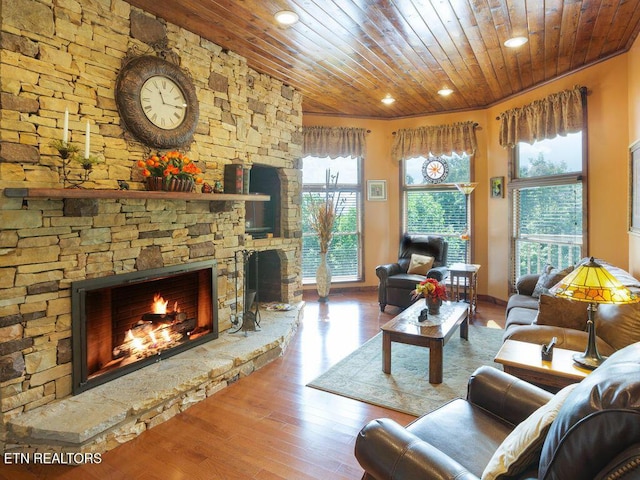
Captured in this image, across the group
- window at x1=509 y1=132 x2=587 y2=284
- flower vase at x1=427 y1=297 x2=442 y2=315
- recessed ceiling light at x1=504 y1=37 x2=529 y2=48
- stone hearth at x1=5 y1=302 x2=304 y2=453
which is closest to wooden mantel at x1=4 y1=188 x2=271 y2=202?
stone hearth at x1=5 y1=302 x2=304 y2=453

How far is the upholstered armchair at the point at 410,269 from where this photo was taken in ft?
17.5

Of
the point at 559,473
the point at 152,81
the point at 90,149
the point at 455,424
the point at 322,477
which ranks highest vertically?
the point at 152,81

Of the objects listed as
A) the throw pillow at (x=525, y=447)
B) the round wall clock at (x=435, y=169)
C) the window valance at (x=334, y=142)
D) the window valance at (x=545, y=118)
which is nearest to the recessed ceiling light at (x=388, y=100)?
the window valance at (x=334, y=142)

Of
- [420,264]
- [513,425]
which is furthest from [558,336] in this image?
[420,264]

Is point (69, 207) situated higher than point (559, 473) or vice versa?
point (69, 207)

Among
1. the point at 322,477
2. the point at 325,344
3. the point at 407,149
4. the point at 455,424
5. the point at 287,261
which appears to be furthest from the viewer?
the point at 407,149

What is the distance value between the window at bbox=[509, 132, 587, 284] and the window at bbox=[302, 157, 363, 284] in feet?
7.90

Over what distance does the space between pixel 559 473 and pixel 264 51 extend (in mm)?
3965

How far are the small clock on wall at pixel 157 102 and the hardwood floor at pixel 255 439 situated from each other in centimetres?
212

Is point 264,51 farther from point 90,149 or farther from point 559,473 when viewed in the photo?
point 559,473

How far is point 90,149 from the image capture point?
279cm

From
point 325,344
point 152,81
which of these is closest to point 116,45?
point 152,81

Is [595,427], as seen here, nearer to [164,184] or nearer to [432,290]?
[432,290]

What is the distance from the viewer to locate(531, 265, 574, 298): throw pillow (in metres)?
3.73
